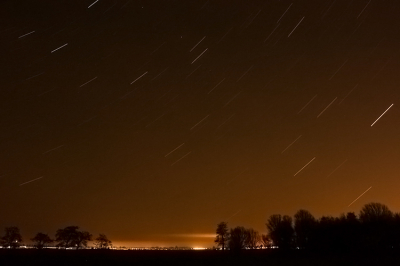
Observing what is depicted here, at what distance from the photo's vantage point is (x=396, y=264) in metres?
40.9

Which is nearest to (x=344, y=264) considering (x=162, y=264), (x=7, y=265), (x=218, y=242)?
(x=162, y=264)

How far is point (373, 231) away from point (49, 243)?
99.7 metres

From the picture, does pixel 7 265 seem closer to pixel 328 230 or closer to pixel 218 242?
pixel 328 230

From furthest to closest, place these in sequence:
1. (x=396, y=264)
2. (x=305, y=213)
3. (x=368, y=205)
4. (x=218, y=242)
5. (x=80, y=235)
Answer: (x=80, y=235) → (x=218, y=242) → (x=305, y=213) → (x=368, y=205) → (x=396, y=264)

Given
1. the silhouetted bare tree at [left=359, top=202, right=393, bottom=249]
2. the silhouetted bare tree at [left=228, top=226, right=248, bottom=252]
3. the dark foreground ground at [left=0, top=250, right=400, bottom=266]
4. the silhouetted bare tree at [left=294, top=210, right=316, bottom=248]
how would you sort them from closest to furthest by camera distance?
the dark foreground ground at [left=0, top=250, right=400, bottom=266] → the silhouetted bare tree at [left=359, top=202, right=393, bottom=249] → the silhouetted bare tree at [left=294, top=210, right=316, bottom=248] → the silhouetted bare tree at [left=228, top=226, right=248, bottom=252]

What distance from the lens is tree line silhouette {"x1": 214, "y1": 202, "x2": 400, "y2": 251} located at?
60219mm

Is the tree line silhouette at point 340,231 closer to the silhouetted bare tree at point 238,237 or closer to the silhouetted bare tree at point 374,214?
the silhouetted bare tree at point 374,214

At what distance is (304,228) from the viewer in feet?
254

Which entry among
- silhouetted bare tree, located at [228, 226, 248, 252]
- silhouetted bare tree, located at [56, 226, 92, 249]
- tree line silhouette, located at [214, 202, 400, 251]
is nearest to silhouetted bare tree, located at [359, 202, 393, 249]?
tree line silhouette, located at [214, 202, 400, 251]

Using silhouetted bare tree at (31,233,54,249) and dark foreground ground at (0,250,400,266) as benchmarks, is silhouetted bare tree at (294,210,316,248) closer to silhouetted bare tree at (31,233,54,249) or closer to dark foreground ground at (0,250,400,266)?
dark foreground ground at (0,250,400,266)

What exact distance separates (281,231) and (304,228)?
14.0 ft

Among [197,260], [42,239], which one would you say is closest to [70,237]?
[42,239]

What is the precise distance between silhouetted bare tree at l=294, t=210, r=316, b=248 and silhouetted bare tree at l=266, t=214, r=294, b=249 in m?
1.26

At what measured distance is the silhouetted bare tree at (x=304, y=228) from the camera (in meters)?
71.6
